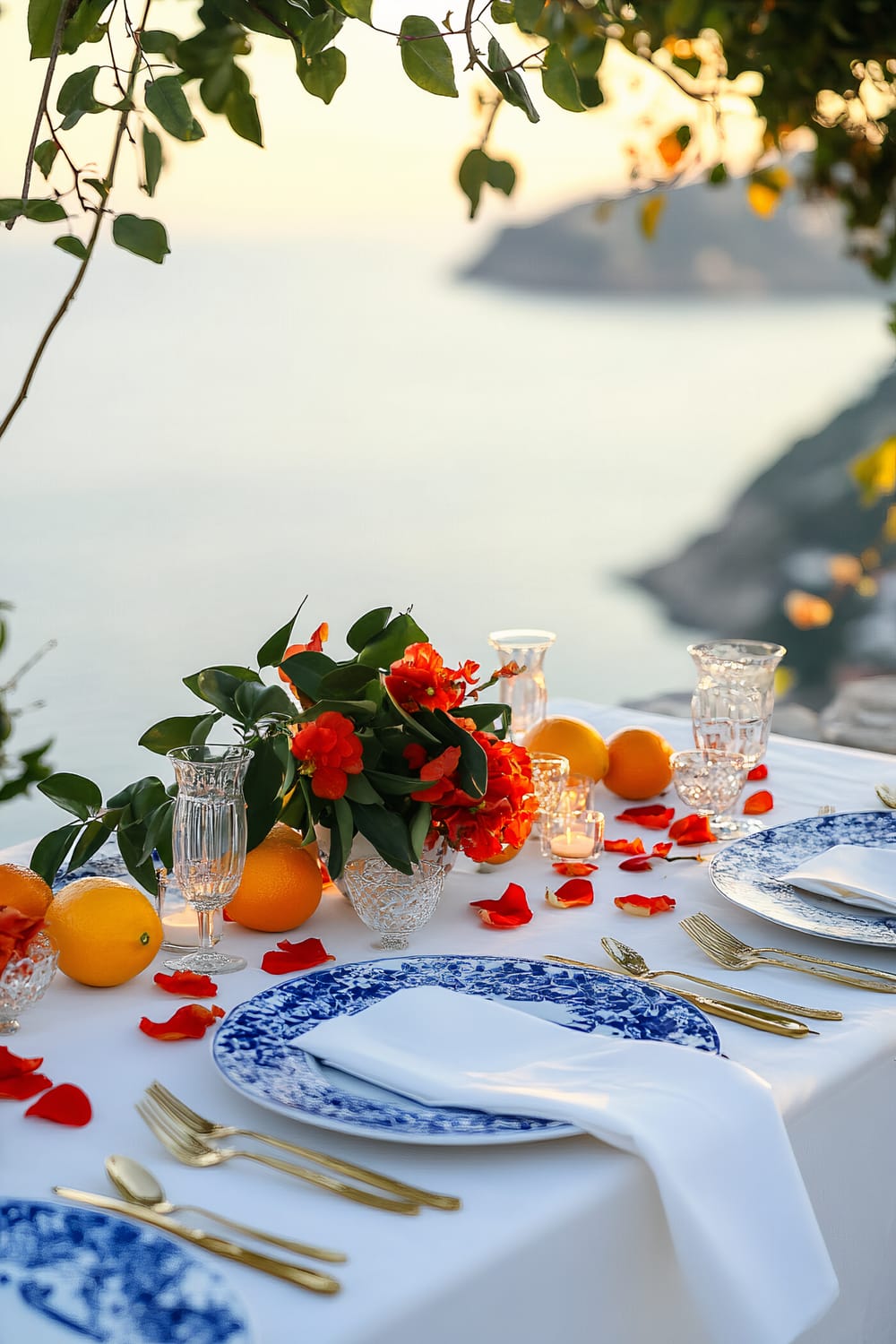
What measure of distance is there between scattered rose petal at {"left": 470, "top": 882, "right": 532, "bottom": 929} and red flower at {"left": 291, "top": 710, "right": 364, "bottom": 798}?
18cm

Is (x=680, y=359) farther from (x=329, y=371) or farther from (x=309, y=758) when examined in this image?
(x=309, y=758)

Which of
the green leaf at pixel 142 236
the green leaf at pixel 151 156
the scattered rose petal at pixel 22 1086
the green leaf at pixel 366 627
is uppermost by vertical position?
the green leaf at pixel 151 156

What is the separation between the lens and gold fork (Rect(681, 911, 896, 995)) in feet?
3.17

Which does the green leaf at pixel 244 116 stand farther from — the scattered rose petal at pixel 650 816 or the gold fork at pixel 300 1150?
the scattered rose petal at pixel 650 816

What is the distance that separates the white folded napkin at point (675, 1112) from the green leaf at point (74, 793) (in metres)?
0.35

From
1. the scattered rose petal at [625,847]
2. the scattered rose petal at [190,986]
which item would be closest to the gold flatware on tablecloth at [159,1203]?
the scattered rose petal at [190,986]

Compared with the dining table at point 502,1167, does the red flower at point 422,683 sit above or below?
above

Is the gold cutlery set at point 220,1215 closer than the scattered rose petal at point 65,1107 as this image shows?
Yes

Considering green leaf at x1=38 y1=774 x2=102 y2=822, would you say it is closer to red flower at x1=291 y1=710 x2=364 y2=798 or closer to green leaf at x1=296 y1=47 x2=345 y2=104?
red flower at x1=291 y1=710 x2=364 y2=798

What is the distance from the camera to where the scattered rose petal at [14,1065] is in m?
0.82

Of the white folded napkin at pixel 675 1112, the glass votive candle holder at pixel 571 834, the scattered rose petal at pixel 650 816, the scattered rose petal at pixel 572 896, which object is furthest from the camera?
the scattered rose petal at pixel 650 816

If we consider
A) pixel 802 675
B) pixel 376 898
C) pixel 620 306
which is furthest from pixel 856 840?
pixel 620 306

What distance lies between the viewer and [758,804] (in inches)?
55.4

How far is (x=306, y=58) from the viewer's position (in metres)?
0.91
